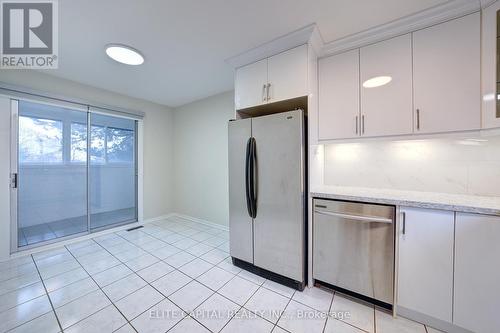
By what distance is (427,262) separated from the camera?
138cm

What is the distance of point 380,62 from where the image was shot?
5.81 ft

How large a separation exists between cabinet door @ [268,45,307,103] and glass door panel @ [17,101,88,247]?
3159 millimetres

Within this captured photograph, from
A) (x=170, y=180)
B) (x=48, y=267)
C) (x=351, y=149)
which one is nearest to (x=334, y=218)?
(x=351, y=149)

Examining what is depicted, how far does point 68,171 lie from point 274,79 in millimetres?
3400

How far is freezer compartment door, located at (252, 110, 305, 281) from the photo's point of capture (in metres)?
1.80

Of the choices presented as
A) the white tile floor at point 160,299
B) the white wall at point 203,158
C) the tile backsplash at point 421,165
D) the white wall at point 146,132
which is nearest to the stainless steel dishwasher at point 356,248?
the white tile floor at point 160,299

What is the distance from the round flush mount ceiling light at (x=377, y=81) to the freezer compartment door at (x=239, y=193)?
1.21 metres

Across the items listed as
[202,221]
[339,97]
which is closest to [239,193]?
[339,97]

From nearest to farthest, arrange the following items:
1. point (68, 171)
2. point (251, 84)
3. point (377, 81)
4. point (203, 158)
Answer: point (377, 81), point (251, 84), point (68, 171), point (203, 158)

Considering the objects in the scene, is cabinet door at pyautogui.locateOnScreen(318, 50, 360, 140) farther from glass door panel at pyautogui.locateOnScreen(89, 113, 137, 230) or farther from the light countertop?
glass door panel at pyautogui.locateOnScreen(89, 113, 137, 230)

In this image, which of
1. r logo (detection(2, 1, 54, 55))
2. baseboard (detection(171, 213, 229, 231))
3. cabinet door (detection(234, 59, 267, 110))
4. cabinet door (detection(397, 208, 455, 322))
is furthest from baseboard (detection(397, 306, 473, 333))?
r logo (detection(2, 1, 54, 55))

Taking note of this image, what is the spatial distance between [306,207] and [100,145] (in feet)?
11.7

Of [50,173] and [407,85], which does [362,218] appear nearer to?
[407,85]

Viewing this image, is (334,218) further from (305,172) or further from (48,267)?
(48,267)
